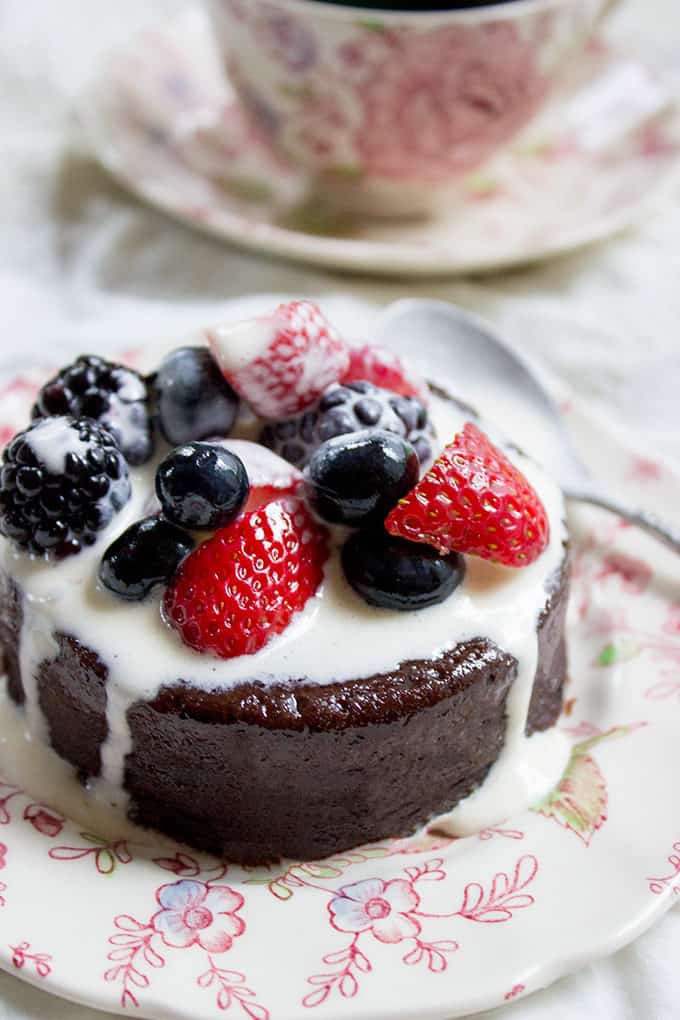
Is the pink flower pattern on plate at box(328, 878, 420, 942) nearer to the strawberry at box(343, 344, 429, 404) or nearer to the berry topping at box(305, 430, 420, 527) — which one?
the berry topping at box(305, 430, 420, 527)

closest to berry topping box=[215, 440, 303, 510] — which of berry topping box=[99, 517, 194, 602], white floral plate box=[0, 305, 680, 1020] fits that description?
berry topping box=[99, 517, 194, 602]

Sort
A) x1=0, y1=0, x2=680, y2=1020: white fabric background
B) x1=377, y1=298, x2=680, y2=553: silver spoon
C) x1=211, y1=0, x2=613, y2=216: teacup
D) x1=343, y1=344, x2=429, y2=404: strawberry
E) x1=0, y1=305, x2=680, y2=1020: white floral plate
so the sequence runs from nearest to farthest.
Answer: x1=0, y1=305, x2=680, y2=1020: white floral plate → x1=343, y1=344, x2=429, y2=404: strawberry → x1=377, y1=298, x2=680, y2=553: silver spoon → x1=211, y1=0, x2=613, y2=216: teacup → x1=0, y1=0, x2=680, y2=1020: white fabric background

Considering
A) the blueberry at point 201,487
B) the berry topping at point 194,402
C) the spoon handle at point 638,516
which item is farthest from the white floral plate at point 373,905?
the berry topping at point 194,402

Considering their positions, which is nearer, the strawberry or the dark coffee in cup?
the strawberry

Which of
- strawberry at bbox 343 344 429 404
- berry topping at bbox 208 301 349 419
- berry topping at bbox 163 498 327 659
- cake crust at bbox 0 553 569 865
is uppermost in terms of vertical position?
berry topping at bbox 208 301 349 419

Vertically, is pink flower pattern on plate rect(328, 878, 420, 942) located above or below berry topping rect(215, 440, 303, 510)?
below

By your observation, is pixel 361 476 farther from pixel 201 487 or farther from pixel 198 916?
pixel 198 916
